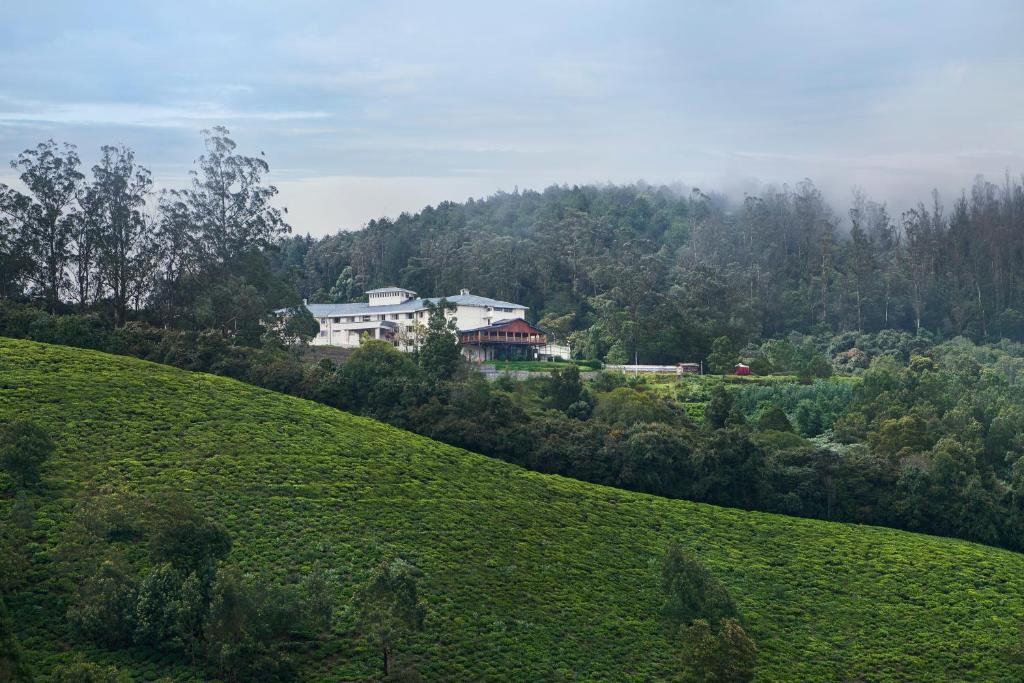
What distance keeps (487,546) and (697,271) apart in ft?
195

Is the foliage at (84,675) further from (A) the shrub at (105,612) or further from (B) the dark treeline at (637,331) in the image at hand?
(B) the dark treeline at (637,331)

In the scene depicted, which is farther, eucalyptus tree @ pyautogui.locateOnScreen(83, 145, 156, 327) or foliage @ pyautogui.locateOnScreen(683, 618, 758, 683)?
eucalyptus tree @ pyautogui.locateOnScreen(83, 145, 156, 327)

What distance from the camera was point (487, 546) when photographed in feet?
114

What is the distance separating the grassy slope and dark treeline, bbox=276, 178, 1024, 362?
3383cm

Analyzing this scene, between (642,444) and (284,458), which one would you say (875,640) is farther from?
(284,458)

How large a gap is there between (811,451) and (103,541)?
25999 millimetres

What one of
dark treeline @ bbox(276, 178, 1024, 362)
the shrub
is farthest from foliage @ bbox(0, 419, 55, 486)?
dark treeline @ bbox(276, 178, 1024, 362)

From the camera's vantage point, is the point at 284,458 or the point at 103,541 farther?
the point at 284,458

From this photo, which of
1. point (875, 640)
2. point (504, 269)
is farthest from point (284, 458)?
point (504, 269)

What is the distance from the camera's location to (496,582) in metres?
32.7

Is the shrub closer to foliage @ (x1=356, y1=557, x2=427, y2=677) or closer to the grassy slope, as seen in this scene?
the grassy slope

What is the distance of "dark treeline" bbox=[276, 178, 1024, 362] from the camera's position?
82.5 m

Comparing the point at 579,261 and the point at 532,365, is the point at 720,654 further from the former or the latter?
the point at 579,261

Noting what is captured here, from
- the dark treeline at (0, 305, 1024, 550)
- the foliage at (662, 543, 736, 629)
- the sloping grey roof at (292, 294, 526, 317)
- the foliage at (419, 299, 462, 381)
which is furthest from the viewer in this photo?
the sloping grey roof at (292, 294, 526, 317)
